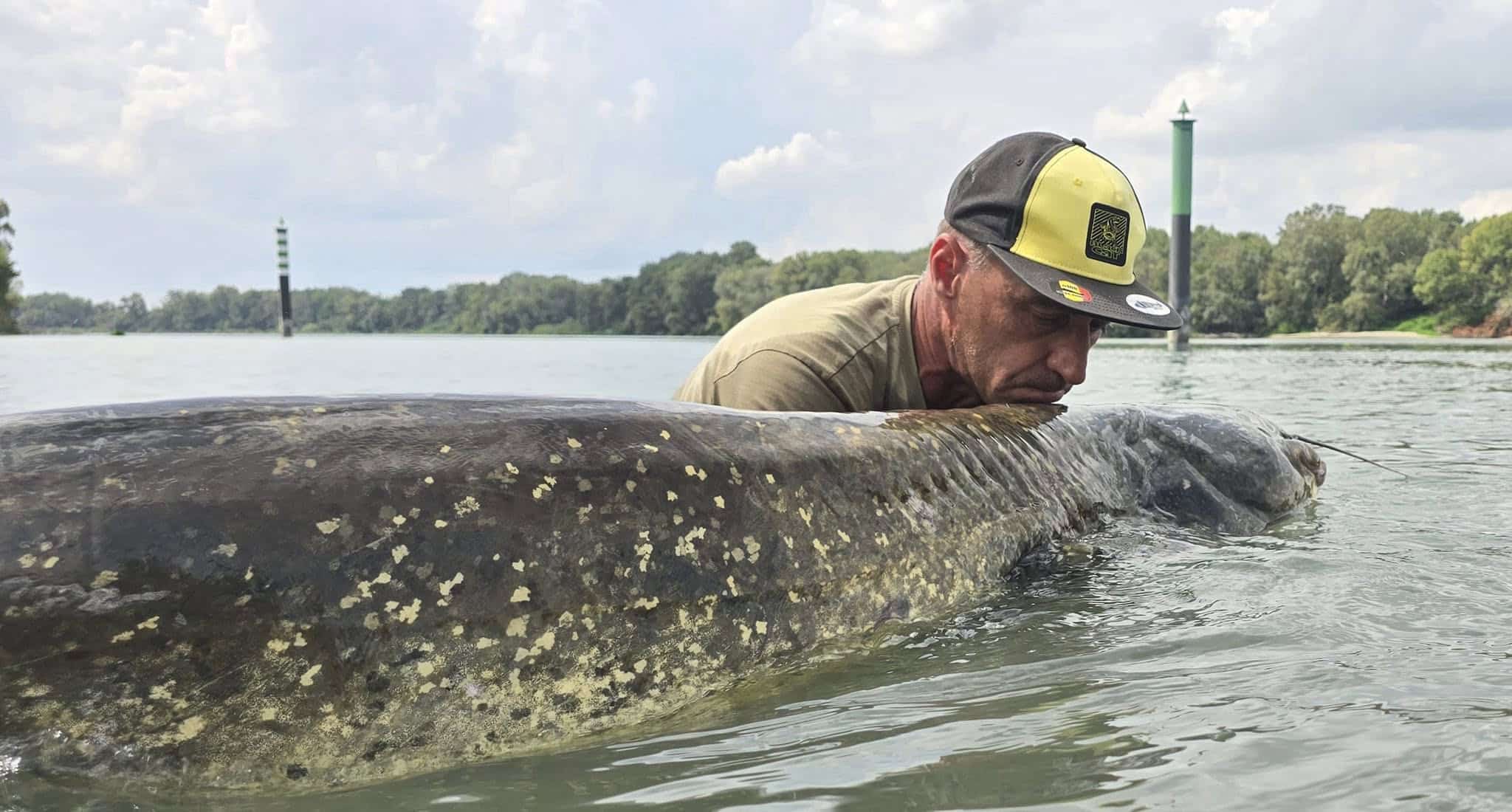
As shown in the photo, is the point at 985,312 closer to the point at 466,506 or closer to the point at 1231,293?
the point at 466,506

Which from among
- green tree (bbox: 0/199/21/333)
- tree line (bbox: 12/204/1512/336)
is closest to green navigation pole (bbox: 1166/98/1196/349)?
tree line (bbox: 12/204/1512/336)

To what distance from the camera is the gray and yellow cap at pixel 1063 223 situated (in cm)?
335

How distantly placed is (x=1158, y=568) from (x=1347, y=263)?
3468 inches

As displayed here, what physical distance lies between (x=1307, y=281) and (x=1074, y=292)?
9030cm

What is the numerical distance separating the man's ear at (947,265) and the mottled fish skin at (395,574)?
992 mm

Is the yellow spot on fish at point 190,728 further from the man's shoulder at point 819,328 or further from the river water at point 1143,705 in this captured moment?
the man's shoulder at point 819,328

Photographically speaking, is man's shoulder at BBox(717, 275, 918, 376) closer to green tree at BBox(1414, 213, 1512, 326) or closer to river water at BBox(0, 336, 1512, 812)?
river water at BBox(0, 336, 1512, 812)

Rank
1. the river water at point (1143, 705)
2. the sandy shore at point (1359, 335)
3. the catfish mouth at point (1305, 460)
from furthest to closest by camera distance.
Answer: the sandy shore at point (1359, 335) < the catfish mouth at point (1305, 460) < the river water at point (1143, 705)

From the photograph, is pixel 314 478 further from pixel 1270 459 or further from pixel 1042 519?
pixel 1270 459

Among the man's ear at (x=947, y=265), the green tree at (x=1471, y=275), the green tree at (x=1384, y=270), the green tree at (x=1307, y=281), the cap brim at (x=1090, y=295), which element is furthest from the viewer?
the green tree at (x=1307, y=281)

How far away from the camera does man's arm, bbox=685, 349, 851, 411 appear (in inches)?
131

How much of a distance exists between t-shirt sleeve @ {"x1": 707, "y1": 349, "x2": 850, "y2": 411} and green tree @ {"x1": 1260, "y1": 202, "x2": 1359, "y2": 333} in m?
88.4

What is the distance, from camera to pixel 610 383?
25.3 m

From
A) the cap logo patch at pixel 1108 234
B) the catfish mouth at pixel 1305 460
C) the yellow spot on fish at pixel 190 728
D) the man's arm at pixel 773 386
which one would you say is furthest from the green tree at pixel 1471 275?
the yellow spot on fish at pixel 190 728
